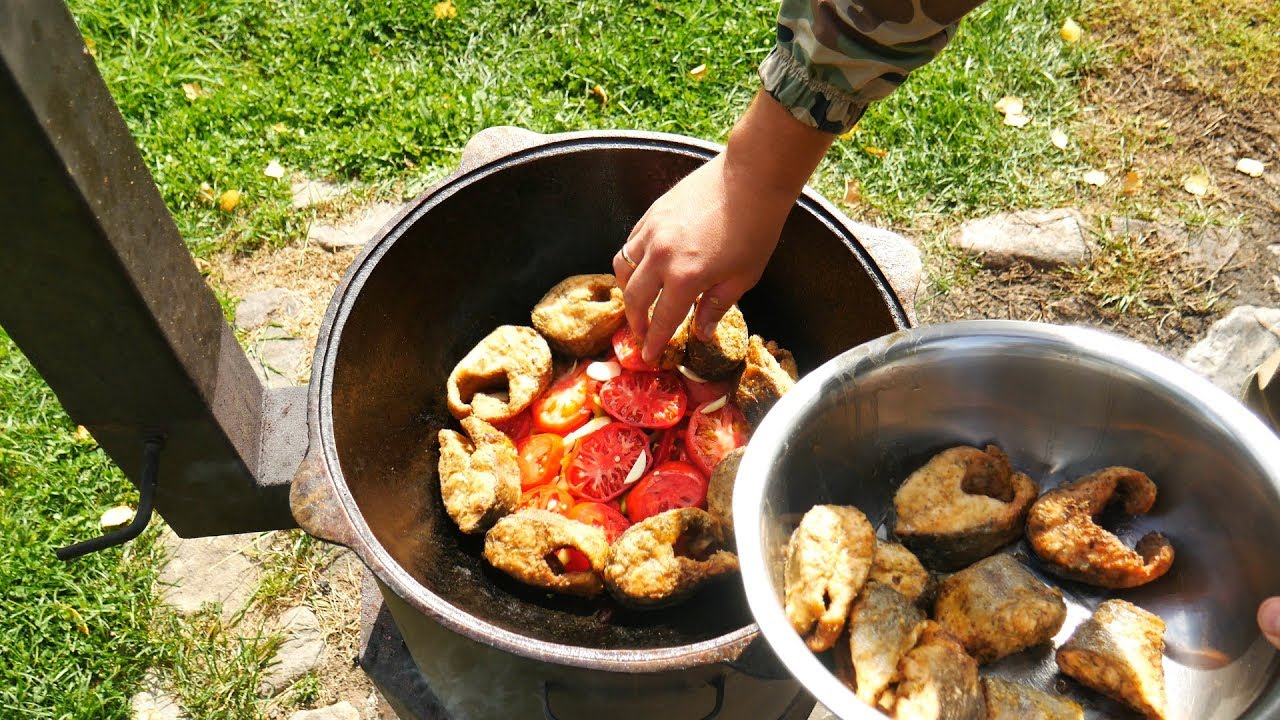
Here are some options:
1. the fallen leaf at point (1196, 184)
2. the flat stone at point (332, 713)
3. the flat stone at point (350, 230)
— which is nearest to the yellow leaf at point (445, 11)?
the flat stone at point (350, 230)

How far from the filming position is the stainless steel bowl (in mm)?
1826

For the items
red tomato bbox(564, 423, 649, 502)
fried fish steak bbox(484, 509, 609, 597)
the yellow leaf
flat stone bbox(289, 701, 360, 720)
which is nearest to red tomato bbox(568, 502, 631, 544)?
red tomato bbox(564, 423, 649, 502)

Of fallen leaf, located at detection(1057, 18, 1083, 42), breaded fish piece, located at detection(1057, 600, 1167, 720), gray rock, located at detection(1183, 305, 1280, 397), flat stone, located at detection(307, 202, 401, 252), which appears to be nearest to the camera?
breaded fish piece, located at detection(1057, 600, 1167, 720)

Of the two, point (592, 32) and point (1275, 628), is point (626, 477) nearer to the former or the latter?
point (1275, 628)

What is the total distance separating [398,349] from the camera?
271 cm

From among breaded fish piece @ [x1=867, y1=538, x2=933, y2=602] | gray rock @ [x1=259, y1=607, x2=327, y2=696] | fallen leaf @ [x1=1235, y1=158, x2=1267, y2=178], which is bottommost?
gray rock @ [x1=259, y1=607, x2=327, y2=696]

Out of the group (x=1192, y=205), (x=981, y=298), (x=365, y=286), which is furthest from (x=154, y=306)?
(x=1192, y=205)

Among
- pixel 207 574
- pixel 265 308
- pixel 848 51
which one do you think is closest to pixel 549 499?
Answer: pixel 848 51

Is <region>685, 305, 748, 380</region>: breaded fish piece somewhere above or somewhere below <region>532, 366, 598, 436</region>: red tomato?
above

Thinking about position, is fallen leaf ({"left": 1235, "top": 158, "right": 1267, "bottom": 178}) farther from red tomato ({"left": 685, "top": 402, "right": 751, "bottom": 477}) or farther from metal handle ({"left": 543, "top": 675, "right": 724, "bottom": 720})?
metal handle ({"left": 543, "top": 675, "right": 724, "bottom": 720})

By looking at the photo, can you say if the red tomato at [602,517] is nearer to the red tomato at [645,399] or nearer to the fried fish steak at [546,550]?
the fried fish steak at [546,550]

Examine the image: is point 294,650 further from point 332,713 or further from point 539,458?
point 539,458

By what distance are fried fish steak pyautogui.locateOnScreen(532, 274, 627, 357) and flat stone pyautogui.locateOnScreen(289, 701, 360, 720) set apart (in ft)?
5.19

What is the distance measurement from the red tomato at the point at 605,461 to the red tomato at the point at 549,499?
0.03 meters
